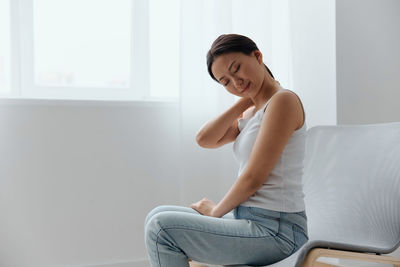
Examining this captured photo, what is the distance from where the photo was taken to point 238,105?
5.15ft

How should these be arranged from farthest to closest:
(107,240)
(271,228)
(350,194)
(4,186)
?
(107,240)
(4,186)
(350,194)
(271,228)

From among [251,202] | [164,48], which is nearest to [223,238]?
[251,202]

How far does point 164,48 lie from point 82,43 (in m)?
0.43

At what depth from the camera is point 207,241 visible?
3.90 ft

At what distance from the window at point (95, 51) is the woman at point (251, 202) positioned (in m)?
1.08

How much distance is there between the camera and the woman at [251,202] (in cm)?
118

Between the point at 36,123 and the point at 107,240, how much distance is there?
2.10 feet

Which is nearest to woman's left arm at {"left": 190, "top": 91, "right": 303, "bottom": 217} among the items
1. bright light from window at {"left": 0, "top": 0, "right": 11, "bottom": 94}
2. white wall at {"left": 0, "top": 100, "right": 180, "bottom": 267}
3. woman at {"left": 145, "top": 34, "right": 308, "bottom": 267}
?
woman at {"left": 145, "top": 34, "right": 308, "bottom": 267}

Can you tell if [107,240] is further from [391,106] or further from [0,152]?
[391,106]

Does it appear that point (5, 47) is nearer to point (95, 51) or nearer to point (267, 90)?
point (95, 51)

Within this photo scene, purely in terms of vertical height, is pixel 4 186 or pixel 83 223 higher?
pixel 4 186

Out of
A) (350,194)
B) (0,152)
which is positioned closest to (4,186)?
(0,152)

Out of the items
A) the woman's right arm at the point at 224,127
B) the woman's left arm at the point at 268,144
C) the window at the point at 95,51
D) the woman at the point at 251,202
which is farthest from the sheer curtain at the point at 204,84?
the woman's left arm at the point at 268,144

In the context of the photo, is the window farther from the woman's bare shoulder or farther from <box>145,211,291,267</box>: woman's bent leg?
<box>145,211,291,267</box>: woman's bent leg
